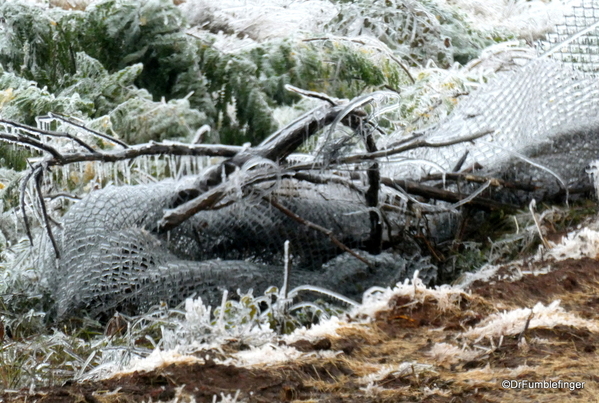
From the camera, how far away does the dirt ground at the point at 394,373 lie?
1962mm

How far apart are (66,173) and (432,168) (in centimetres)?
182

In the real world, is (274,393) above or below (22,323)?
above

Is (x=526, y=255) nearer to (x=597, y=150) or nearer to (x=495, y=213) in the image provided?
(x=495, y=213)

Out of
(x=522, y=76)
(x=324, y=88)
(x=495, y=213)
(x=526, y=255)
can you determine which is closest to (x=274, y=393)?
(x=526, y=255)

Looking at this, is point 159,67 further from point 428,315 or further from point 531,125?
point 428,315

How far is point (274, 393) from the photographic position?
6.57 feet

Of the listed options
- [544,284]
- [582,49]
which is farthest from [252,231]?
[582,49]

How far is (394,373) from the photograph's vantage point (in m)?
2.12

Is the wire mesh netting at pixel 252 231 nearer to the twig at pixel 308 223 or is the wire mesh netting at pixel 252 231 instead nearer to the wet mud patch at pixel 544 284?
the twig at pixel 308 223

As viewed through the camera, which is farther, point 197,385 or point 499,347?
point 499,347

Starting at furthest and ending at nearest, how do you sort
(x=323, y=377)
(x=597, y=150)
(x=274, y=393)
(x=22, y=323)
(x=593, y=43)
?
1. (x=593, y=43)
2. (x=597, y=150)
3. (x=22, y=323)
4. (x=323, y=377)
5. (x=274, y=393)

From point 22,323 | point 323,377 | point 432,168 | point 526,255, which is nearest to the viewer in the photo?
point 323,377

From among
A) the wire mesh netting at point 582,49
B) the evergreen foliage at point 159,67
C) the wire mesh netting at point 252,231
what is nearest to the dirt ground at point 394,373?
the wire mesh netting at point 252,231

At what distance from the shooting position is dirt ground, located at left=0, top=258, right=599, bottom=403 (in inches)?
77.2
